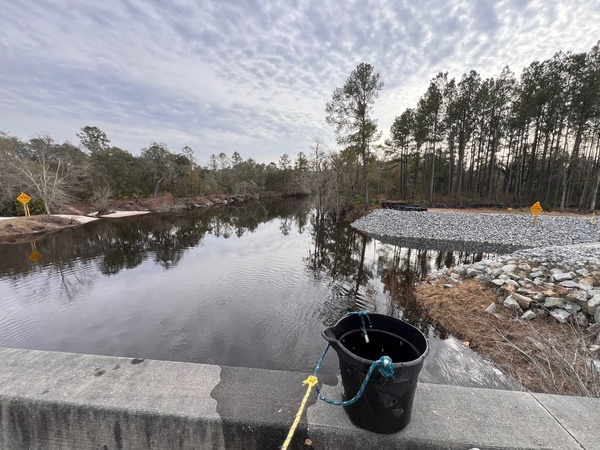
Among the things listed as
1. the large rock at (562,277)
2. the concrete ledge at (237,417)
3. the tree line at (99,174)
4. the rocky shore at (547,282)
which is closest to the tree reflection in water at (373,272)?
the rocky shore at (547,282)

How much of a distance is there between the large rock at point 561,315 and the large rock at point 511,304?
44cm

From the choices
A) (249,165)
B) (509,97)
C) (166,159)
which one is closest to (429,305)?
(509,97)

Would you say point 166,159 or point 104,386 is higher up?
point 166,159

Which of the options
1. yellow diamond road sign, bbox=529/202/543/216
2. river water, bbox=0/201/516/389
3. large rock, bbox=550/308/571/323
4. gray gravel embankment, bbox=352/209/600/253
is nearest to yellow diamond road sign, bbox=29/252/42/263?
river water, bbox=0/201/516/389

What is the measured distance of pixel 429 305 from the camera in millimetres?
5594

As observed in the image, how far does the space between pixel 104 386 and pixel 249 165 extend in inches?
1750

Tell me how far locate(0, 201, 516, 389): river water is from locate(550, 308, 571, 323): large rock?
1.47m

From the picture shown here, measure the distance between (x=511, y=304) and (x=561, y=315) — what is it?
63 cm

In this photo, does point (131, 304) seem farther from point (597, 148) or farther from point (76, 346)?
Answer: point (597, 148)

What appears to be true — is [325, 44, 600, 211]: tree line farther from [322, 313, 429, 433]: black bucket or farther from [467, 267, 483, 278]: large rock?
[322, 313, 429, 433]: black bucket

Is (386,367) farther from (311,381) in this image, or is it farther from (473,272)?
(473,272)

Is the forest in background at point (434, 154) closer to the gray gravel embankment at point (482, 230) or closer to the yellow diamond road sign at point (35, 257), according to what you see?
the gray gravel embankment at point (482, 230)

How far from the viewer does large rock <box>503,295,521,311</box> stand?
448 cm

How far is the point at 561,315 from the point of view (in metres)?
4.00
